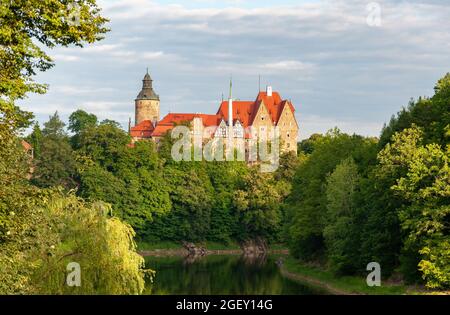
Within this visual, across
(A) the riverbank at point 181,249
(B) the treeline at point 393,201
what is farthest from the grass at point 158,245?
(B) the treeline at point 393,201

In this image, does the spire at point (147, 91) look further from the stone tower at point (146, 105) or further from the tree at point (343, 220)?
the tree at point (343, 220)

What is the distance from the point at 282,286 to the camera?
58.4 meters

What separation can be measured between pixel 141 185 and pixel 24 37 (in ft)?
253

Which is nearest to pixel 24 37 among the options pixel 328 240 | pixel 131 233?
pixel 131 233

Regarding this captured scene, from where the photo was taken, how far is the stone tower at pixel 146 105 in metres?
166

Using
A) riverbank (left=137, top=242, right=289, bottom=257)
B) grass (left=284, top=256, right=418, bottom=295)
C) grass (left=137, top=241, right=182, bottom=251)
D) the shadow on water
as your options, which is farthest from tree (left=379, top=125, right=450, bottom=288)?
grass (left=137, top=241, right=182, bottom=251)

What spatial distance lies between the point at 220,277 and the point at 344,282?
13883 millimetres

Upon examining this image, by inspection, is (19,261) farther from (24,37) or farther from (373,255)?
(373,255)

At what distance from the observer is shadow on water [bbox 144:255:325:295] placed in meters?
55.4

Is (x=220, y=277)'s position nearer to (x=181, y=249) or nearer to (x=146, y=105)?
(x=181, y=249)

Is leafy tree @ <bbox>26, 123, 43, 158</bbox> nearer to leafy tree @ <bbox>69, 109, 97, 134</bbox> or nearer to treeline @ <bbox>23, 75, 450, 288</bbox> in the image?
treeline @ <bbox>23, 75, 450, 288</bbox>

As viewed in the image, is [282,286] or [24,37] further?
[282,286]

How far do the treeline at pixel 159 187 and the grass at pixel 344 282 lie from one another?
2680 cm

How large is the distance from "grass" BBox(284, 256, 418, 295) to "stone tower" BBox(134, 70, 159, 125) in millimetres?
95223
